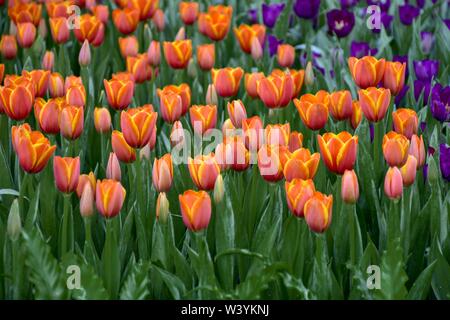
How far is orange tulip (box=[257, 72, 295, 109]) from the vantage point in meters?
2.98

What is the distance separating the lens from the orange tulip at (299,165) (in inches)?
94.2

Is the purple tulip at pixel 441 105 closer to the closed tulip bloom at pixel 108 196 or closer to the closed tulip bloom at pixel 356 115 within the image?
the closed tulip bloom at pixel 356 115

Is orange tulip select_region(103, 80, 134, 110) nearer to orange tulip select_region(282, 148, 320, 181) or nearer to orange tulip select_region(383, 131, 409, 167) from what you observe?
orange tulip select_region(282, 148, 320, 181)

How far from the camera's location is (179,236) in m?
2.72

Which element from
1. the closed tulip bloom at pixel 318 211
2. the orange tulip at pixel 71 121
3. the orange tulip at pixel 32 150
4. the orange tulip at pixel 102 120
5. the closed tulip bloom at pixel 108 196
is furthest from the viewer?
the orange tulip at pixel 102 120

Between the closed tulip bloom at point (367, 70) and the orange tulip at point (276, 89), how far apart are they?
0.23 m

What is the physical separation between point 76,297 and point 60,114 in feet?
2.54

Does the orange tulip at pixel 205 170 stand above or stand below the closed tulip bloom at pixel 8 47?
below

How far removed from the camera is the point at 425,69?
3.64 metres

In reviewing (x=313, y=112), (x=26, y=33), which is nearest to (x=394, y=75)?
Answer: (x=313, y=112)

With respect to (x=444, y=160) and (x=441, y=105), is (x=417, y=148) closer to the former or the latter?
(x=444, y=160)

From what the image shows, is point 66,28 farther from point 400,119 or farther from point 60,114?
point 400,119

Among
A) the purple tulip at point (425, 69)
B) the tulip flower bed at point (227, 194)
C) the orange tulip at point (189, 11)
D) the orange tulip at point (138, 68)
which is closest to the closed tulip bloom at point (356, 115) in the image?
the tulip flower bed at point (227, 194)
